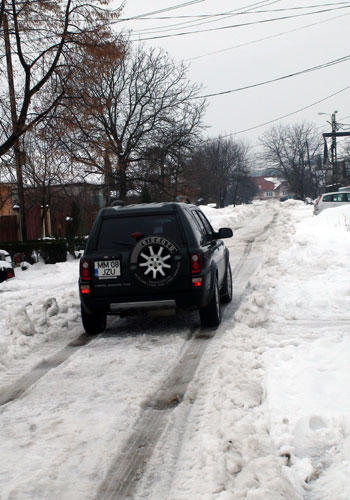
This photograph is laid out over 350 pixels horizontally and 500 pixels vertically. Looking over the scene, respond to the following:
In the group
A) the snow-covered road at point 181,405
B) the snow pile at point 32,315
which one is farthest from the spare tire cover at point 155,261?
the snow pile at point 32,315

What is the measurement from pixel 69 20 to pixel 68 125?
270cm

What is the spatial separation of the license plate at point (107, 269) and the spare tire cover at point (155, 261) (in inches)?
8.3

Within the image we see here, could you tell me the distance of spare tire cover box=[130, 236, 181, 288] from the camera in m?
7.09

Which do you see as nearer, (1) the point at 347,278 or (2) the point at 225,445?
(2) the point at 225,445

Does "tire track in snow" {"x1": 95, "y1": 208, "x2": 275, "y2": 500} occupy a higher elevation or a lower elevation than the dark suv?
lower

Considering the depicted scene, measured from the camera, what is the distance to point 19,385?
5.51m

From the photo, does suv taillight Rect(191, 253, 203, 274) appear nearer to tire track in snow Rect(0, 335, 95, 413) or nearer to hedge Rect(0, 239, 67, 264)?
tire track in snow Rect(0, 335, 95, 413)

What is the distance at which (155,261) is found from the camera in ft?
23.3

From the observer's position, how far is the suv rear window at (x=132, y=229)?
745 cm

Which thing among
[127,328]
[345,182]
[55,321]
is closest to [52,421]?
[127,328]

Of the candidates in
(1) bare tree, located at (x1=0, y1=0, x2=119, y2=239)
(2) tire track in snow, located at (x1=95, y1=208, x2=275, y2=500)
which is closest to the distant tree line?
(1) bare tree, located at (x1=0, y1=0, x2=119, y2=239)

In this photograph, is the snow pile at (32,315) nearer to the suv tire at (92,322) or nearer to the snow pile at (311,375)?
the suv tire at (92,322)

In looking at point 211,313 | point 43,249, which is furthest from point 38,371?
point 43,249

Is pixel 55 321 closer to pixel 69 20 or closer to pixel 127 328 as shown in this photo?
pixel 127 328
